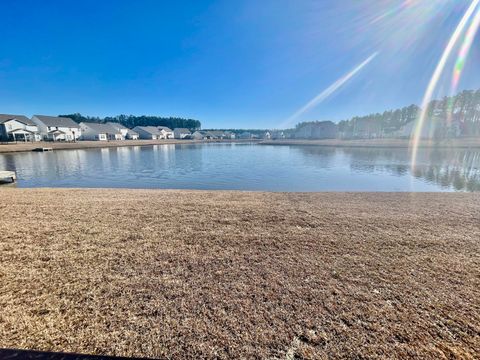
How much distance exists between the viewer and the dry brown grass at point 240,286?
1.92 metres

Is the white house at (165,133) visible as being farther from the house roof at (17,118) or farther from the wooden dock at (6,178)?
the wooden dock at (6,178)

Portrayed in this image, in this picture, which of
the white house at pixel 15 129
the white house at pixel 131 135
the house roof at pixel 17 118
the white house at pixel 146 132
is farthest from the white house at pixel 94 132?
the white house at pixel 146 132

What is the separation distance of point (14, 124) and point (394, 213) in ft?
215

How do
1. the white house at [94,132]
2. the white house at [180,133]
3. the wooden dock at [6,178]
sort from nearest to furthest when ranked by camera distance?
the wooden dock at [6,178] < the white house at [94,132] < the white house at [180,133]

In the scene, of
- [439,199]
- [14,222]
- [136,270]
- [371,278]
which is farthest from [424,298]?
[14,222]

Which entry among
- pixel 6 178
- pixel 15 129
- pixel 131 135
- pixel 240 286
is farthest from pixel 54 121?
pixel 240 286

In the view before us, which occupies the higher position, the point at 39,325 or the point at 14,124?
the point at 14,124

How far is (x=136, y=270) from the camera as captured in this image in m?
2.94

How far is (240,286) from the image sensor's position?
2.64 m

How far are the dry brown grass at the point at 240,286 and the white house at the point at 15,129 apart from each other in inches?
2194

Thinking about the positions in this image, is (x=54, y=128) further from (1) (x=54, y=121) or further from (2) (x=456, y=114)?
(2) (x=456, y=114)

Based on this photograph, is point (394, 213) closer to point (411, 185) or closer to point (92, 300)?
point (92, 300)

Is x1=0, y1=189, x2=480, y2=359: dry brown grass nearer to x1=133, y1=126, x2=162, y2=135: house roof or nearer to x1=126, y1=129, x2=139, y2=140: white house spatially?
x1=126, y1=129, x2=139, y2=140: white house

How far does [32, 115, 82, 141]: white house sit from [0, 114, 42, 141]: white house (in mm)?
2773
